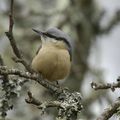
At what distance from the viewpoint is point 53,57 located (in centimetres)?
289

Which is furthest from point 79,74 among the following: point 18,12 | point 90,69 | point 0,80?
point 0,80

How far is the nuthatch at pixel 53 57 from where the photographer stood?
2.82 meters

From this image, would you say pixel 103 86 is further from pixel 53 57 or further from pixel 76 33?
pixel 76 33

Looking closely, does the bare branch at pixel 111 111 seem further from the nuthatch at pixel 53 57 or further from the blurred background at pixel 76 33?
the blurred background at pixel 76 33

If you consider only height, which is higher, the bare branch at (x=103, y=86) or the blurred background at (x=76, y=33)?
the blurred background at (x=76, y=33)

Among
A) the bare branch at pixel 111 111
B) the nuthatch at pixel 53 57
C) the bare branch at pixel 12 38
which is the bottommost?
the bare branch at pixel 111 111

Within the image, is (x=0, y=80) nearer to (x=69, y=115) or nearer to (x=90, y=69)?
A: (x=69, y=115)

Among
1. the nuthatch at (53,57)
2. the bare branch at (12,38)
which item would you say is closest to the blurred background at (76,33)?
the nuthatch at (53,57)

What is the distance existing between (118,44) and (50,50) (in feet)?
15.4

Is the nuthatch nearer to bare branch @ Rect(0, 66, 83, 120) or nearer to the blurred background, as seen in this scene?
bare branch @ Rect(0, 66, 83, 120)

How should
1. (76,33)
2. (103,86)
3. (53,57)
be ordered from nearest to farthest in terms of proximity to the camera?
1. (103,86)
2. (53,57)
3. (76,33)

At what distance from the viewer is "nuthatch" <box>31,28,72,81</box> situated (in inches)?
111

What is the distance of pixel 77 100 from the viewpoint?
2.44m

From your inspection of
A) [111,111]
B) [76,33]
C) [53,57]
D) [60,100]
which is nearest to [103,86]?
[111,111]
